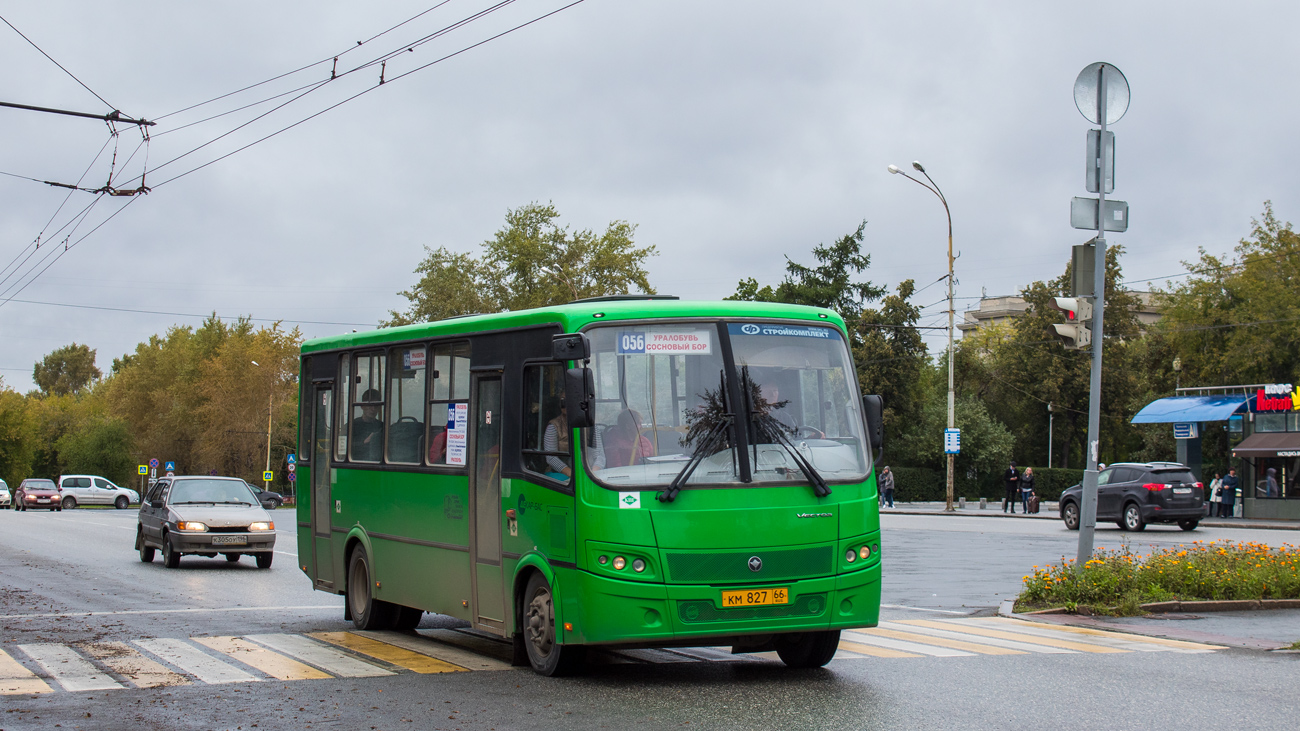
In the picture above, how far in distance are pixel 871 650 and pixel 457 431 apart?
3.94 m

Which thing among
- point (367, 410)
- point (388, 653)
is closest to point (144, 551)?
point (367, 410)

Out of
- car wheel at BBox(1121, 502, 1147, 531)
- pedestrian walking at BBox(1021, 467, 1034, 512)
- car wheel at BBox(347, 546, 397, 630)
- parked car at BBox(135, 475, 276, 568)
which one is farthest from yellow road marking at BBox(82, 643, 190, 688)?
pedestrian walking at BBox(1021, 467, 1034, 512)

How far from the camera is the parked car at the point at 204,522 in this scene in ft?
72.5

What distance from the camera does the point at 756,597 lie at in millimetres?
8953

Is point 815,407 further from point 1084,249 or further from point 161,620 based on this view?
point 161,620

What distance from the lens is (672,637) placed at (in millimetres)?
8781

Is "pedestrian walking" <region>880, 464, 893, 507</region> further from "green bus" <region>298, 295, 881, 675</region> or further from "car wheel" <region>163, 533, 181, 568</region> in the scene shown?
"green bus" <region>298, 295, 881, 675</region>

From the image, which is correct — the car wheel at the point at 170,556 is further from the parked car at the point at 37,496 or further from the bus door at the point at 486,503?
the parked car at the point at 37,496

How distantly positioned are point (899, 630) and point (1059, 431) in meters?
72.2

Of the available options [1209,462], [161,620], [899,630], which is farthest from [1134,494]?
[1209,462]

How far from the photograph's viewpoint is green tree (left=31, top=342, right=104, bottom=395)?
578 feet

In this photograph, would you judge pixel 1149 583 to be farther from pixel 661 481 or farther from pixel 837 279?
pixel 837 279

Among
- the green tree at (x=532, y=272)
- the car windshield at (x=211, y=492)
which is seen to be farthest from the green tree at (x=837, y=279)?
the car windshield at (x=211, y=492)

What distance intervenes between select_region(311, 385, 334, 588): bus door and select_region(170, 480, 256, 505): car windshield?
1019cm
